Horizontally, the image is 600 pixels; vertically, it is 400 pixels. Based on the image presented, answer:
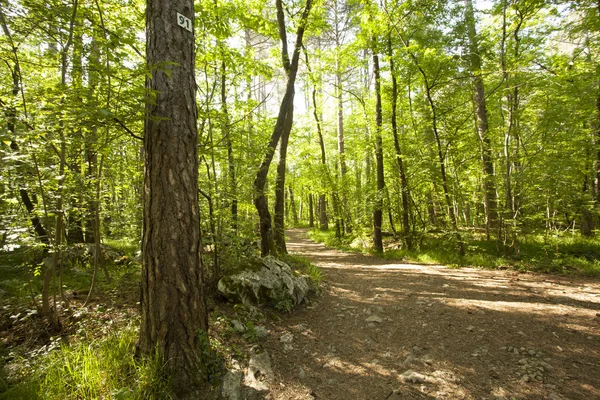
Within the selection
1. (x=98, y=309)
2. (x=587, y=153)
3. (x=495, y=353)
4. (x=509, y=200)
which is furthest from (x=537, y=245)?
(x=98, y=309)

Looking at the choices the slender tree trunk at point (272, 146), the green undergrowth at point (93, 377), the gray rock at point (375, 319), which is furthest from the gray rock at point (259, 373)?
the slender tree trunk at point (272, 146)

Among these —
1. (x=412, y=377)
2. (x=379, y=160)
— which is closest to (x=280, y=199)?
(x=379, y=160)

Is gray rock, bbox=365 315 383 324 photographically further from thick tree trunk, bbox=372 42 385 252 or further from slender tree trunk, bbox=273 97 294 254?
thick tree trunk, bbox=372 42 385 252

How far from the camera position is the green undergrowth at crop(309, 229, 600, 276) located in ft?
21.7

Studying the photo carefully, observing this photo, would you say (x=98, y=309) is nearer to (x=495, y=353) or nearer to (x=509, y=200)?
(x=495, y=353)

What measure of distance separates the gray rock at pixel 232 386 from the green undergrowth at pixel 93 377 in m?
0.51

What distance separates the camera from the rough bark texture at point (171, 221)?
A: 2.47 m

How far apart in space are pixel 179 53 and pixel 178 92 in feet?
1.32

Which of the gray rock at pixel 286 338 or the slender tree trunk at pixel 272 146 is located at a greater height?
the slender tree trunk at pixel 272 146

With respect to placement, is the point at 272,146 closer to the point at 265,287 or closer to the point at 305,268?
the point at 305,268

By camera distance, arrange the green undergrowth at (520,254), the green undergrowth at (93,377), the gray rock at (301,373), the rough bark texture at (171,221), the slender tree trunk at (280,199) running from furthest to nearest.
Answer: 1. the slender tree trunk at (280,199)
2. the green undergrowth at (520,254)
3. the gray rock at (301,373)
4. the rough bark texture at (171,221)
5. the green undergrowth at (93,377)

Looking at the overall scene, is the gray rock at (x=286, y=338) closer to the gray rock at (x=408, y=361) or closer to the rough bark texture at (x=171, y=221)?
the rough bark texture at (x=171, y=221)

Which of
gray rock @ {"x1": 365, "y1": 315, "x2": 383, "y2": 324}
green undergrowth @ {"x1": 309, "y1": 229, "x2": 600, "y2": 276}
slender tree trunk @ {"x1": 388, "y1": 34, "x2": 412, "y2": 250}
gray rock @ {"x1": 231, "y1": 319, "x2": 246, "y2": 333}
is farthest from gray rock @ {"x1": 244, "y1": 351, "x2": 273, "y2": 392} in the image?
slender tree trunk @ {"x1": 388, "y1": 34, "x2": 412, "y2": 250}

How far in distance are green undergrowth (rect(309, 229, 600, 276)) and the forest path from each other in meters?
1.06
